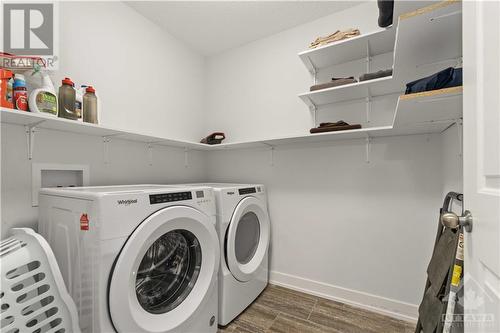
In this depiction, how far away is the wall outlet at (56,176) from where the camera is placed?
1326 millimetres

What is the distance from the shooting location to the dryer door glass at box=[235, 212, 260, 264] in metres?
1.82

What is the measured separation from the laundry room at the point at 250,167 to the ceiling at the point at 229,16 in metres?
0.02

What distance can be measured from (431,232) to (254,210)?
4.36 feet

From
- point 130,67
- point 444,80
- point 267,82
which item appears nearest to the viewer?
point 444,80

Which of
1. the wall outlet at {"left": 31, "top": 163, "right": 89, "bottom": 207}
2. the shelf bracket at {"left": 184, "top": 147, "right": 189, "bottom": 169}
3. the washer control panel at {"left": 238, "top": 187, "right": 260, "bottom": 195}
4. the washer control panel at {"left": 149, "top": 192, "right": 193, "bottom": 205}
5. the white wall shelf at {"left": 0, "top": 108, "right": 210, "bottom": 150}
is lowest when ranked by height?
the washer control panel at {"left": 238, "top": 187, "right": 260, "bottom": 195}

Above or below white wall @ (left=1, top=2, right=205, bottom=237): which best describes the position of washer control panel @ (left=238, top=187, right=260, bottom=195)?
below

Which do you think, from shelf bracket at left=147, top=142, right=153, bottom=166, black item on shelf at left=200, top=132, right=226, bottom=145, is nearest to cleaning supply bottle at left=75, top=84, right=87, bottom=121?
shelf bracket at left=147, top=142, right=153, bottom=166

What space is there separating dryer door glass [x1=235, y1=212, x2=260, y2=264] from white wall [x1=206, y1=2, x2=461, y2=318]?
27cm

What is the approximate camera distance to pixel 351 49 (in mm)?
1700

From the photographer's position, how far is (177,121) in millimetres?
2328

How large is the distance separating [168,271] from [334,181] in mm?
1482

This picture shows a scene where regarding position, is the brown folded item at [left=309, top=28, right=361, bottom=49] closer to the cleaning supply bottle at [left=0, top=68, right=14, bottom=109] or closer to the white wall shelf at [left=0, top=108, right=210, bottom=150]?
the white wall shelf at [left=0, top=108, right=210, bottom=150]

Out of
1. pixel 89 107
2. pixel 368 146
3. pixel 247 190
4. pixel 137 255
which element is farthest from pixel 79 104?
pixel 368 146

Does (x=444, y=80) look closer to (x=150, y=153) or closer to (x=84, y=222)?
(x=84, y=222)
